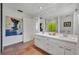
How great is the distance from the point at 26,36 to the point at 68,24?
2.54 ft

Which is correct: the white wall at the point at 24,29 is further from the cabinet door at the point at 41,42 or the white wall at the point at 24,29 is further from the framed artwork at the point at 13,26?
the cabinet door at the point at 41,42

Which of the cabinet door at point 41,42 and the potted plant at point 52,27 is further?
→ the cabinet door at point 41,42

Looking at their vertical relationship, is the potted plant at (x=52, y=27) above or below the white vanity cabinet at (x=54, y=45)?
above

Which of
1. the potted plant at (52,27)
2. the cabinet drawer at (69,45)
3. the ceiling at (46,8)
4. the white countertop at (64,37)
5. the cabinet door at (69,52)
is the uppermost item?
the ceiling at (46,8)

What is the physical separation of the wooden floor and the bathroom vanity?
0.44 ft

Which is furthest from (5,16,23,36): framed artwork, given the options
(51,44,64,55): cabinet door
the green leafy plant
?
(51,44,64,55): cabinet door

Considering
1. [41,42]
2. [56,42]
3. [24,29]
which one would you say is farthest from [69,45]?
[24,29]

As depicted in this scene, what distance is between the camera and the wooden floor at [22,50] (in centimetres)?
131

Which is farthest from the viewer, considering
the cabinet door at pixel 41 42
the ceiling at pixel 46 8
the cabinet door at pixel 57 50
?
→ the cabinet door at pixel 41 42

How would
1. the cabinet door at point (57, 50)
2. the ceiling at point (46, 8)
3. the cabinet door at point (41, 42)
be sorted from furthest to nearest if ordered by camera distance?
the cabinet door at point (41, 42)
the cabinet door at point (57, 50)
the ceiling at point (46, 8)

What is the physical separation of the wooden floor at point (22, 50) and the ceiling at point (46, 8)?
1.97ft

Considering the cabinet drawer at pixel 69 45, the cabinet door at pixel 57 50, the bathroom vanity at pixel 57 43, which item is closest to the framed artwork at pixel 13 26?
the bathroom vanity at pixel 57 43

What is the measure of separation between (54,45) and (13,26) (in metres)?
0.81
